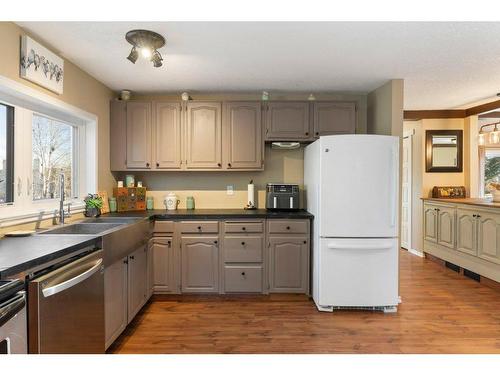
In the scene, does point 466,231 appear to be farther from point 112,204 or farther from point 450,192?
point 112,204

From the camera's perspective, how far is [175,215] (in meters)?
2.99

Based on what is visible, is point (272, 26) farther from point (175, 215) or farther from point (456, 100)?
point (456, 100)

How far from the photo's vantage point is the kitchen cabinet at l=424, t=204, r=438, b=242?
14.2 ft

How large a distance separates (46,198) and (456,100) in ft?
16.1

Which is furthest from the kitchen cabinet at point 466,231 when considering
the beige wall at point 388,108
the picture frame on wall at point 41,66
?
the picture frame on wall at point 41,66

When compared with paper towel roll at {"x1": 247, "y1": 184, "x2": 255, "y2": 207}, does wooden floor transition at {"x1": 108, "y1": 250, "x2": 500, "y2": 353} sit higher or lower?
lower

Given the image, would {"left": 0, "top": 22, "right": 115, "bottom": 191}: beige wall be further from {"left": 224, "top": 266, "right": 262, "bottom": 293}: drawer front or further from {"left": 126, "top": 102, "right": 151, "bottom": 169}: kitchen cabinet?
{"left": 224, "top": 266, "right": 262, "bottom": 293}: drawer front

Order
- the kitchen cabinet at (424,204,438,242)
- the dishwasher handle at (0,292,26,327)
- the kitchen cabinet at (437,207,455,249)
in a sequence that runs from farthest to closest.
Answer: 1. the kitchen cabinet at (424,204,438,242)
2. the kitchen cabinet at (437,207,455,249)
3. the dishwasher handle at (0,292,26,327)

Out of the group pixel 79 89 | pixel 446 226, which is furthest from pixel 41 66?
pixel 446 226

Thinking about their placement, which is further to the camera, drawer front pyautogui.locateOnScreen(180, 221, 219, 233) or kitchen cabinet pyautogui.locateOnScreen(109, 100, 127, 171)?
kitchen cabinet pyautogui.locateOnScreen(109, 100, 127, 171)

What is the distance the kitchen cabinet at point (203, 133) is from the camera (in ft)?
10.8

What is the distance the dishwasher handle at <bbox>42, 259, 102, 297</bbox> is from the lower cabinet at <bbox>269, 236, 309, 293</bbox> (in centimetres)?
172

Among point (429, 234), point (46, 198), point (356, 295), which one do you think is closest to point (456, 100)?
point (429, 234)

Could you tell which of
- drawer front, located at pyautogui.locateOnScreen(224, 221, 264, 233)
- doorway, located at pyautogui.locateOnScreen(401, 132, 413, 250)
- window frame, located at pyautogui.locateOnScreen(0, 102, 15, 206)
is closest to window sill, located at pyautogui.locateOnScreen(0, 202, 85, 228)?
window frame, located at pyautogui.locateOnScreen(0, 102, 15, 206)
